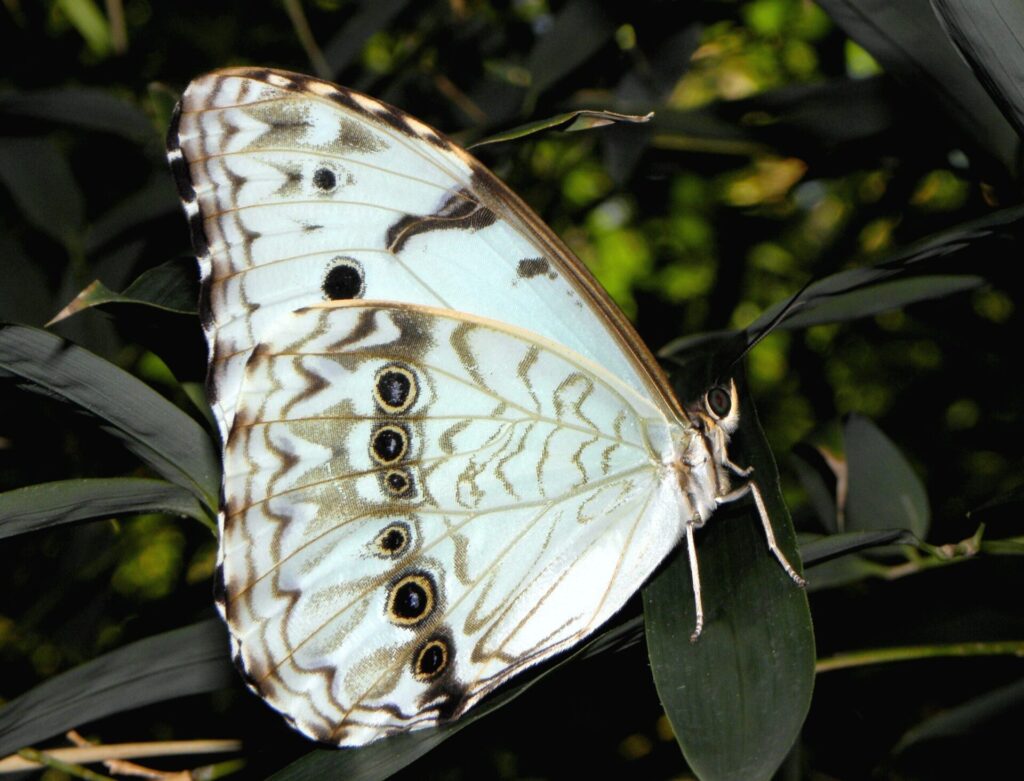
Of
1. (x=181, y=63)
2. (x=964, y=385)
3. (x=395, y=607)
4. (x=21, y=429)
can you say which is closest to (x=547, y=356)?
(x=395, y=607)

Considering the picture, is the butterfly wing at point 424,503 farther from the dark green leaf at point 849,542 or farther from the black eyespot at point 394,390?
the dark green leaf at point 849,542

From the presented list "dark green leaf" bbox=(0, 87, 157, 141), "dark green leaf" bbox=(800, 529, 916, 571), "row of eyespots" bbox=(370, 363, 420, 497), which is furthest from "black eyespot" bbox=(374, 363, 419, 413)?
"dark green leaf" bbox=(0, 87, 157, 141)

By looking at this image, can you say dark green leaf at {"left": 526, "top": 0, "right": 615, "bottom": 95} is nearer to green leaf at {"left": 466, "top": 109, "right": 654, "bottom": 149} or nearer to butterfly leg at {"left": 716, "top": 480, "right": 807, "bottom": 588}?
green leaf at {"left": 466, "top": 109, "right": 654, "bottom": 149}

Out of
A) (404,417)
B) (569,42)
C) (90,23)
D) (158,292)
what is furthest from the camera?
(90,23)

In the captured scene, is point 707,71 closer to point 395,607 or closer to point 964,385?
point 964,385

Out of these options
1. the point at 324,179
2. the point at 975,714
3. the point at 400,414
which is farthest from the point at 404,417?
the point at 975,714

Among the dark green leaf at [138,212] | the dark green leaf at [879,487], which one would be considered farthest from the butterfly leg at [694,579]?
the dark green leaf at [138,212]

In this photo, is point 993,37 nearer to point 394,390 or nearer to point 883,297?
point 883,297
